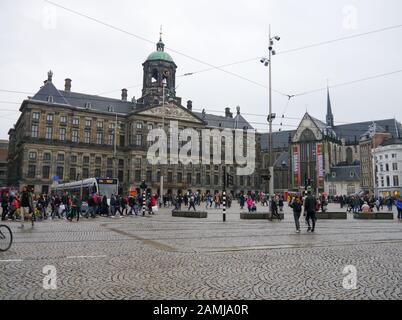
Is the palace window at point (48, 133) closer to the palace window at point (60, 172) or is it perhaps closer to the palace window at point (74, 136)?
the palace window at point (74, 136)

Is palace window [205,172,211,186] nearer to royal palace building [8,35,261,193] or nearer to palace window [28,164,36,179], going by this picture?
royal palace building [8,35,261,193]

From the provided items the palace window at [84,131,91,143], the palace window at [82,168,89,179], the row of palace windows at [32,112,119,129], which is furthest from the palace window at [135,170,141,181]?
the palace window at [84,131,91,143]

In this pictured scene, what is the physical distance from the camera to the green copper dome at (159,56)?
66.1 meters

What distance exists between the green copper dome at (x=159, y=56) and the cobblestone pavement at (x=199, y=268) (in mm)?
59054

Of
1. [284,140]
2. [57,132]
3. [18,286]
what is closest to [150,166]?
[57,132]

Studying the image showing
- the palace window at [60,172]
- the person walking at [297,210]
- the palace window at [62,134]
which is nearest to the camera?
the person walking at [297,210]

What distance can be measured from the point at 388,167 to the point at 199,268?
78.0 metres

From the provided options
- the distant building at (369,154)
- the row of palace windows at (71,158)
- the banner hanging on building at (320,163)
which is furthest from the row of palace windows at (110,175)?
the distant building at (369,154)

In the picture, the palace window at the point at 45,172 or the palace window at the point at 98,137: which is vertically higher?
the palace window at the point at 98,137

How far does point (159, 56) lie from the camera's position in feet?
218

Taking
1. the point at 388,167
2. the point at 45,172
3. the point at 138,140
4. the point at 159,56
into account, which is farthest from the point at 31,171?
the point at 388,167

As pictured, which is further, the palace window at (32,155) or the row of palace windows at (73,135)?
the row of palace windows at (73,135)
